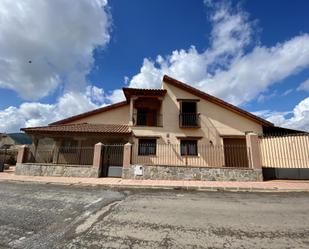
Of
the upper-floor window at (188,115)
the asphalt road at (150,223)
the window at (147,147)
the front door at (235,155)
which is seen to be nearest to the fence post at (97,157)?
the window at (147,147)

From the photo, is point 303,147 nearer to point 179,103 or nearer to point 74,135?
point 179,103

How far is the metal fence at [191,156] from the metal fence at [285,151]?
2547 mm

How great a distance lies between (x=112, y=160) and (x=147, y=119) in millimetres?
5147

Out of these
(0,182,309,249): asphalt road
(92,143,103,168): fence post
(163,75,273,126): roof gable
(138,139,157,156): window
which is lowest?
(0,182,309,249): asphalt road

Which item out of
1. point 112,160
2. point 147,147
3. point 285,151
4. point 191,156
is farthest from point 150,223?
point 191,156

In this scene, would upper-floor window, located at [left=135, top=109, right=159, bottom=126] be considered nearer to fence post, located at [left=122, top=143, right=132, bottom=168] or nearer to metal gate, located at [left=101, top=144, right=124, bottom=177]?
metal gate, located at [left=101, top=144, right=124, bottom=177]

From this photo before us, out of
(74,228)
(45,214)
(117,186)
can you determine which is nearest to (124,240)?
(74,228)

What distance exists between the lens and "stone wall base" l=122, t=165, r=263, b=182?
11844 mm

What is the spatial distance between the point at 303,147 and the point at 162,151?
9.27 m

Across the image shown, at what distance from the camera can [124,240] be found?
379cm

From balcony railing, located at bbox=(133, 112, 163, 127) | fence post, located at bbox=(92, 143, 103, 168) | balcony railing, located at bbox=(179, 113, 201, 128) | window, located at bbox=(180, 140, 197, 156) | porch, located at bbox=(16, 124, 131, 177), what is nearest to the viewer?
fence post, located at bbox=(92, 143, 103, 168)

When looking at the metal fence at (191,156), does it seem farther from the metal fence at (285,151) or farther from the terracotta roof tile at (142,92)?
the terracotta roof tile at (142,92)

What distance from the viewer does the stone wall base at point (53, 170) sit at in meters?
13.0

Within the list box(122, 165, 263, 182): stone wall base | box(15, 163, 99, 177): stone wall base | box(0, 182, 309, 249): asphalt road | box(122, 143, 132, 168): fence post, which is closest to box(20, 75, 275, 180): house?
box(15, 163, 99, 177): stone wall base
